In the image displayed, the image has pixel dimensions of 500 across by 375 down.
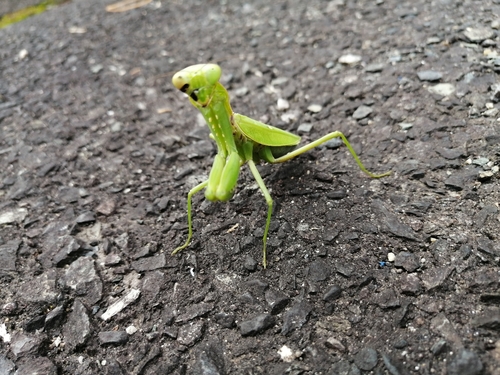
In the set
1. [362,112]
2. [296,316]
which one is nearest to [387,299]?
[296,316]

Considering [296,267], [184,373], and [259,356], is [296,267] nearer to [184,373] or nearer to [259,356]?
[259,356]

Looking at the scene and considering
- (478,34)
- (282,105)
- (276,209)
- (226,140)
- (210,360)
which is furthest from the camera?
(282,105)

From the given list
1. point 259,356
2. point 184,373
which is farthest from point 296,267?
point 184,373

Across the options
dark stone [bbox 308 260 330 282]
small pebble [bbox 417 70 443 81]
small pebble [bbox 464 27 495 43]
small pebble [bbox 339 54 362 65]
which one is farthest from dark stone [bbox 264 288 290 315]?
small pebble [bbox 464 27 495 43]

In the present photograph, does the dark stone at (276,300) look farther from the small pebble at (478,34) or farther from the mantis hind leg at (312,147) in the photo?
the small pebble at (478,34)

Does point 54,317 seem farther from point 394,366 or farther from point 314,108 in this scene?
point 314,108

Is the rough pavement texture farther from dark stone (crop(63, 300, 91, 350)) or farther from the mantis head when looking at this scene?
the mantis head
